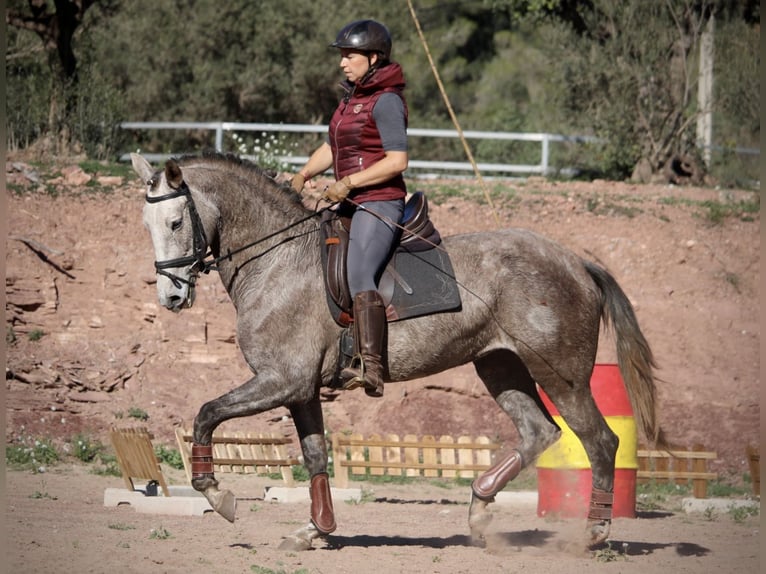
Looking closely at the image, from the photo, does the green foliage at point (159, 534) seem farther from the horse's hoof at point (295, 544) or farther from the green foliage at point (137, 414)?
the green foliage at point (137, 414)

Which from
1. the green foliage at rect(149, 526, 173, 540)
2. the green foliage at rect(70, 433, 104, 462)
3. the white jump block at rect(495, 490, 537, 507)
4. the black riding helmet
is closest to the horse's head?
the black riding helmet

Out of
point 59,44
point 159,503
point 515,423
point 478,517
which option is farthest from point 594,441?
point 59,44

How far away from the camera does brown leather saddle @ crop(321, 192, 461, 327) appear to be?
7.74 meters

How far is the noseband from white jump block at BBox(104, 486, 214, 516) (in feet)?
9.28

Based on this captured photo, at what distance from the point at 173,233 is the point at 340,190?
3.87 feet

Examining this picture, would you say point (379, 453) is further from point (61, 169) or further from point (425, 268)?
point (61, 169)

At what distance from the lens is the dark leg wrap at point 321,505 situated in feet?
26.2

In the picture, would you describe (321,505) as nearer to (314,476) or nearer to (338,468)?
(314,476)

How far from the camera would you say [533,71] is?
37812 mm

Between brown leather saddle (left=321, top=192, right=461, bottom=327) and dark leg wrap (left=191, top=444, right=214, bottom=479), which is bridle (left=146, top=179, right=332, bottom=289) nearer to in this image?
brown leather saddle (left=321, top=192, right=461, bottom=327)

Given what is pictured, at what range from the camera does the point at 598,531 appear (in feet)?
26.9

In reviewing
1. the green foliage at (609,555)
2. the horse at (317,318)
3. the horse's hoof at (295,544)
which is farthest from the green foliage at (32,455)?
the green foliage at (609,555)

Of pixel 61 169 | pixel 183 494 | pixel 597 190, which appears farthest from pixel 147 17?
pixel 183 494

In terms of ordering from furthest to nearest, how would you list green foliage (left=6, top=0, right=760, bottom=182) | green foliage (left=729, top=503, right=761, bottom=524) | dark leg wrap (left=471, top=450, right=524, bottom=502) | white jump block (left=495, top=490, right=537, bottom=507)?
1. green foliage (left=6, top=0, right=760, bottom=182)
2. white jump block (left=495, top=490, right=537, bottom=507)
3. green foliage (left=729, top=503, right=761, bottom=524)
4. dark leg wrap (left=471, top=450, right=524, bottom=502)
